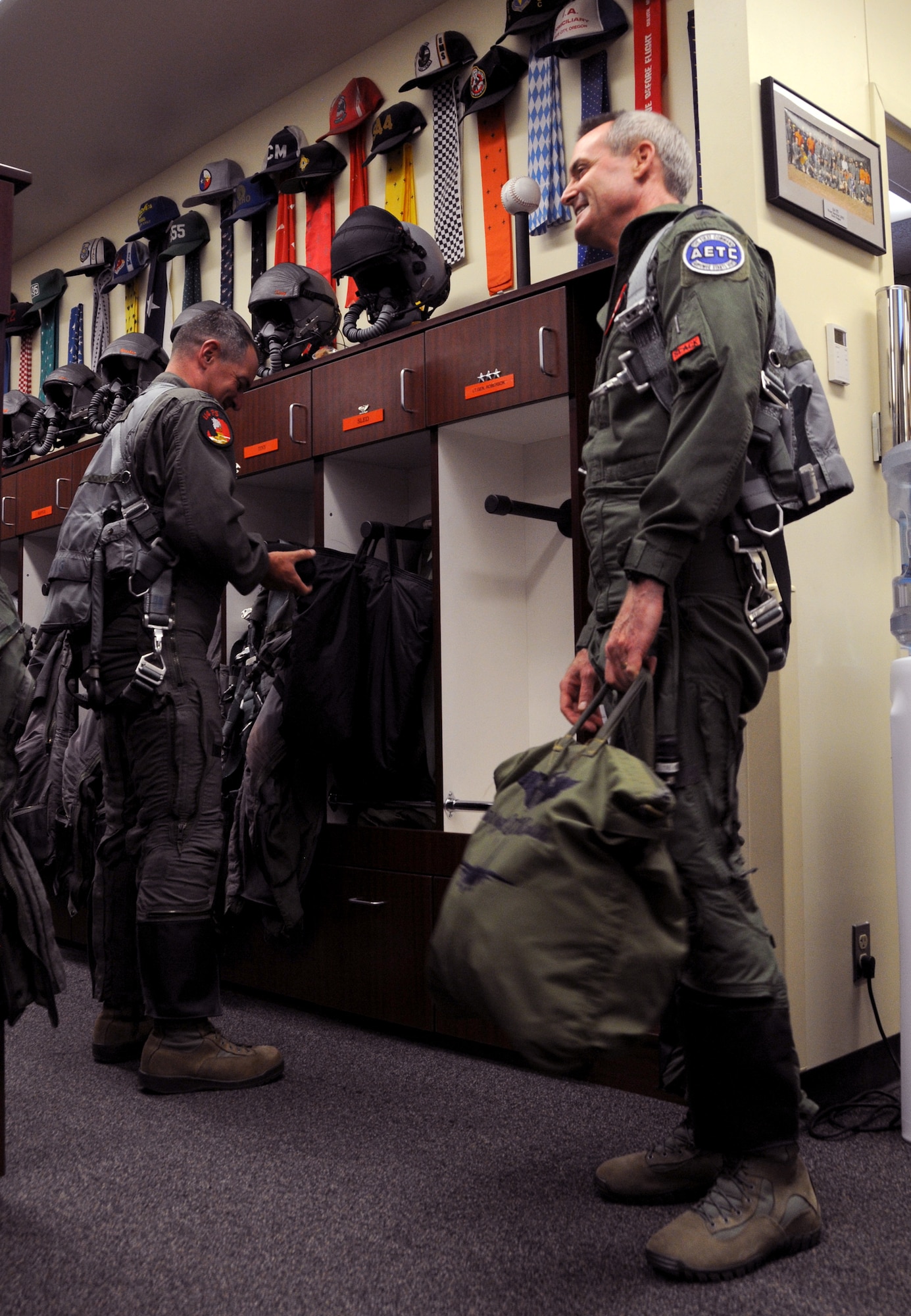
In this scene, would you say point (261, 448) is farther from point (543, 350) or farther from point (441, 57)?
point (441, 57)

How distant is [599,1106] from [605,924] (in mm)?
1036

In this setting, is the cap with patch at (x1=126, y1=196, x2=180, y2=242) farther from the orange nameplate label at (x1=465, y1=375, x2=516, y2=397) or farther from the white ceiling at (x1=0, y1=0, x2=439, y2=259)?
the orange nameplate label at (x1=465, y1=375, x2=516, y2=397)

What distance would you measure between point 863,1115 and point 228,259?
399cm

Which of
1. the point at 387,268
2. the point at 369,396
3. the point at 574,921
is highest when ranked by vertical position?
the point at 387,268

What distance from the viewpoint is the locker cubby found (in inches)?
111

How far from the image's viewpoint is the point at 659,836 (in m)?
1.38

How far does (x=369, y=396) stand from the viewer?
297 cm

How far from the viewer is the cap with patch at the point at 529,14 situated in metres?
3.31

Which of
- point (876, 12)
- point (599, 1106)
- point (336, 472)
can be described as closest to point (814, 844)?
point (599, 1106)

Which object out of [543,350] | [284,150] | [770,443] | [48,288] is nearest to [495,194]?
[284,150]

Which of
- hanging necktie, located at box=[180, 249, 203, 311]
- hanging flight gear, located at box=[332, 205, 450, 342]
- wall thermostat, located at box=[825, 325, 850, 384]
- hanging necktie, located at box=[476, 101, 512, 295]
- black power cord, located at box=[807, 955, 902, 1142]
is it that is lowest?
black power cord, located at box=[807, 955, 902, 1142]

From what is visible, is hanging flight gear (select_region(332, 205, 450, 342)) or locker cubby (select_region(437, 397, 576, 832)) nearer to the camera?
locker cubby (select_region(437, 397, 576, 832))

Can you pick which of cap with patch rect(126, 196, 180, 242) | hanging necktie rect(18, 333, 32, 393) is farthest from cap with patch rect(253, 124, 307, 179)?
hanging necktie rect(18, 333, 32, 393)

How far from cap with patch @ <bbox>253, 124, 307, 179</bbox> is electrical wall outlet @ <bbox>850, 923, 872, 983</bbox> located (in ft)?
11.3
